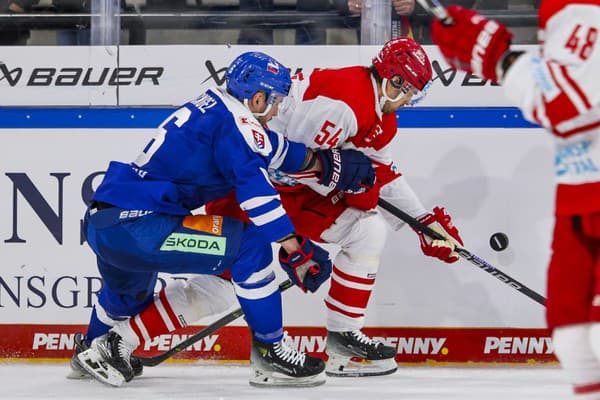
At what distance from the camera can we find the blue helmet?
3.18 meters

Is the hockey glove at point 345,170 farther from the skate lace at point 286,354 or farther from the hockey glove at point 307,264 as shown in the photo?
the skate lace at point 286,354

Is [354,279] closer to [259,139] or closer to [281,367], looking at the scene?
[281,367]

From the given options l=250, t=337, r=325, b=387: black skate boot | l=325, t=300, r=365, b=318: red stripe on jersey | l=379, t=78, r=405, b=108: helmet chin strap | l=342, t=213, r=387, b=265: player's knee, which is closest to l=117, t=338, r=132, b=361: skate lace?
l=250, t=337, r=325, b=387: black skate boot

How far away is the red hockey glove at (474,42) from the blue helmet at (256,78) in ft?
3.39

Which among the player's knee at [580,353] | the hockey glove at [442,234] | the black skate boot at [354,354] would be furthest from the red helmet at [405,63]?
the player's knee at [580,353]

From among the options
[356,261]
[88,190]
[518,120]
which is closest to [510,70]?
[356,261]

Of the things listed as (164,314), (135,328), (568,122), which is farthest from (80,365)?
(568,122)

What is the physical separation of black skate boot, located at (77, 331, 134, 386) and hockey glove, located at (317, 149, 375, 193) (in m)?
0.88

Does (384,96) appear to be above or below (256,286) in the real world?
above

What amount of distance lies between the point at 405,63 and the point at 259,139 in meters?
0.64

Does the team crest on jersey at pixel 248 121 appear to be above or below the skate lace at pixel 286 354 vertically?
above

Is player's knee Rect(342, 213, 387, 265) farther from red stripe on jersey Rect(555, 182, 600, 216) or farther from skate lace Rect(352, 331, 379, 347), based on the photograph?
red stripe on jersey Rect(555, 182, 600, 216)

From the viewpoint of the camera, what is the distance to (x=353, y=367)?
12.1 feet

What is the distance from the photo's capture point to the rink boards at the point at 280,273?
12.9 feet
